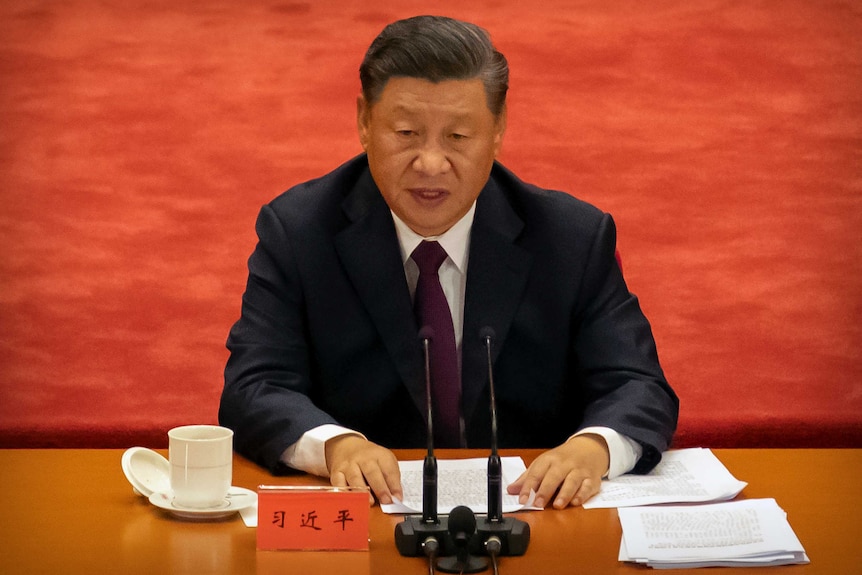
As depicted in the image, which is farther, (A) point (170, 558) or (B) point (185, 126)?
(B) point (185, 126)

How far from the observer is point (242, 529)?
53.8 inches

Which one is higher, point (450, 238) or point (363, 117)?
point (363, 117)

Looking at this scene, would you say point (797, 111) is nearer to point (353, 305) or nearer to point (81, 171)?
point (81, 171)

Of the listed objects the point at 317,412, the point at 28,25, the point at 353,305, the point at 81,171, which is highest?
the point at 28,25

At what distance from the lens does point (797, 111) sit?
144 inches

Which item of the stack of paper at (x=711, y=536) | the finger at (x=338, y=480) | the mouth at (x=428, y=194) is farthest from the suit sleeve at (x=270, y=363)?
the stack of paper at (x=711, y=536)

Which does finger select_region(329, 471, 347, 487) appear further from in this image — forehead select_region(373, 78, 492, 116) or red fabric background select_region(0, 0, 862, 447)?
red fabric background select_region(0, 0, 862, 447)

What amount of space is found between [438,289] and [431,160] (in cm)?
22

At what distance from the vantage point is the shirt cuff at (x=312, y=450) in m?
1.56

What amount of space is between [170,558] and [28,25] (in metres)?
3.12

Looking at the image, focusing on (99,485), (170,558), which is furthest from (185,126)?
(170,558)

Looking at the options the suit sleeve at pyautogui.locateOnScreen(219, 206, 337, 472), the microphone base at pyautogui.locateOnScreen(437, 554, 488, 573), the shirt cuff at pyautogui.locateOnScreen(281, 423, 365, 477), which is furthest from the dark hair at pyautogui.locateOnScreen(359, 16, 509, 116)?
the microphone base at pyautogui.locateOnScreen(437, 554, 488, 573)

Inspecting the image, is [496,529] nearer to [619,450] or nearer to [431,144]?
[619,450]

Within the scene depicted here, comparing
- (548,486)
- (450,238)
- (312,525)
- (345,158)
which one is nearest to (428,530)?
(312,525)
